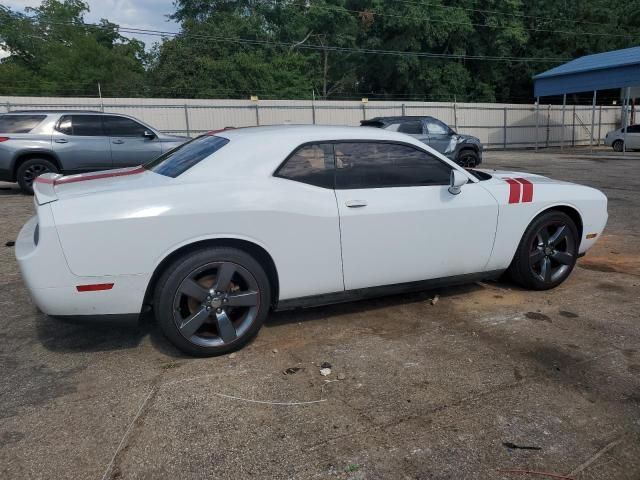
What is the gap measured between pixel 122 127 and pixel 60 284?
328 inches

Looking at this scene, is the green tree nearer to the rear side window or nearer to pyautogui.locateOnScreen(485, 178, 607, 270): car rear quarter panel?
the rear side window

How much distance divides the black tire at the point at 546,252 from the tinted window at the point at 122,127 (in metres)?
8.46

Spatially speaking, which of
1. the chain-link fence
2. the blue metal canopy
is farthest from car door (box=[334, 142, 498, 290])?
the blue metal canopy

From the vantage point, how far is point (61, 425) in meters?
2.75

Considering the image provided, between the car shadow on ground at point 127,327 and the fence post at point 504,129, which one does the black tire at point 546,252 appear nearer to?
the car shadow on ground at point 127,327

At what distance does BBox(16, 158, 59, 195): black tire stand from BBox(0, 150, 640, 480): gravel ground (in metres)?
6.45

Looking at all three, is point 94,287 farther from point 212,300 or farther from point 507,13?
point 507,13

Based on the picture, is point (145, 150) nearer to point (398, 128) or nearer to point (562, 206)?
point (398, 128)

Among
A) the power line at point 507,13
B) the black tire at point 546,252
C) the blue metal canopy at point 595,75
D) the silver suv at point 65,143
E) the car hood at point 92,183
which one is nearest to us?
the car hood at point 92,183

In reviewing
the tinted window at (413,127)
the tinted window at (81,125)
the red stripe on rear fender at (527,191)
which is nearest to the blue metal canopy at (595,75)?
the tinted window at (413,127)

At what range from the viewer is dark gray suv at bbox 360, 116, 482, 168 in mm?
14516

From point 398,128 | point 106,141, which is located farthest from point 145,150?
point 398,128

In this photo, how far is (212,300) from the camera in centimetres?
339

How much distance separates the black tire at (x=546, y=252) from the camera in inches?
180
